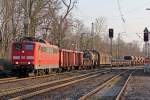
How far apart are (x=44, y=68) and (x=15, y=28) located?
80.8 feet

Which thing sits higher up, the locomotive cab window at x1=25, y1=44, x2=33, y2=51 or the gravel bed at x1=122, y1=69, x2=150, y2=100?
the locomotive cab window at x1=25, y1=44, x2=33, y2=51

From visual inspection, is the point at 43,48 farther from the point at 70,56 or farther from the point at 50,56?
the point at 70,56

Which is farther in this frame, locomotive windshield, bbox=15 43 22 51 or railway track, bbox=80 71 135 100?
locomotive windshield, bbox=15 43 22 51

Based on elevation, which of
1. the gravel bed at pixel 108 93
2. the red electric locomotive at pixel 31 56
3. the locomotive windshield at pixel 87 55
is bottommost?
the gravel bed at pixel 108 93

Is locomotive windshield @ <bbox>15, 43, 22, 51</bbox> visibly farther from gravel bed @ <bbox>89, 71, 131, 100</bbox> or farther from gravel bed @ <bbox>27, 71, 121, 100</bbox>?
gravel bed @ <bbox>27, 71, 121, 100</bbox>

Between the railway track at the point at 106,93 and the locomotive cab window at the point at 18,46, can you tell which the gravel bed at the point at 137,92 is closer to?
the railway track at the point at 106,93

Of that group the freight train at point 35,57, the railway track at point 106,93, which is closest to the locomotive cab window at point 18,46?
the freight train at point 35,57

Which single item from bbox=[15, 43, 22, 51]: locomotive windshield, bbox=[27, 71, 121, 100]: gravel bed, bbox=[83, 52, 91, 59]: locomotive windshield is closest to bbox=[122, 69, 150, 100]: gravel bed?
bbox=[27, 71, 121, 100]: gravel bed

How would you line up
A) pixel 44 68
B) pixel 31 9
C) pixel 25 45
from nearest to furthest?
pixel 25 45 < pixel 44 68 < pixel 31 9

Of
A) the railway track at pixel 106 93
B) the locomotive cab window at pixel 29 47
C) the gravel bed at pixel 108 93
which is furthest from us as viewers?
the locomotive cab window at pixel 29 47

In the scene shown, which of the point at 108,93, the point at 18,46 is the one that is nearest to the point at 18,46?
the point at 18,46

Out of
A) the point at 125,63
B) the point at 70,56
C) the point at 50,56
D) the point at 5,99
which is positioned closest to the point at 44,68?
the point at 50,56

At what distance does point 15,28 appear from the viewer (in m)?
62.2

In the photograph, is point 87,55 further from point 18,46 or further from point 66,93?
point 66,93
